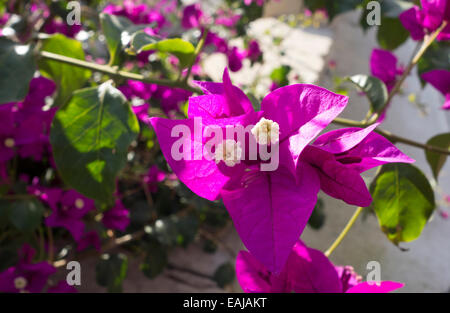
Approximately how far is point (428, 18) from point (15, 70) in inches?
19.6

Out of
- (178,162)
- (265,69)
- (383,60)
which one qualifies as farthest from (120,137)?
(265,69)

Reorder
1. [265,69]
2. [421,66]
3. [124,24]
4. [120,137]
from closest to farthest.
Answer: [120,137] → [124,24] → [421,66] → [265,69]

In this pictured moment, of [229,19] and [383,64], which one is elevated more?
[383,64]

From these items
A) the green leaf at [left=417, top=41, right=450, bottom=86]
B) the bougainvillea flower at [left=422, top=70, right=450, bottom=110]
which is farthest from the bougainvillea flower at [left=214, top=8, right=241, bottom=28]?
the bougainvillea flower at [left=422, top=70, right=450, bottom=110]

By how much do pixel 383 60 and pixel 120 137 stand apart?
1.43 ft

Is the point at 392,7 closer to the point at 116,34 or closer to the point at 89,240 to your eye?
the point at 116,34

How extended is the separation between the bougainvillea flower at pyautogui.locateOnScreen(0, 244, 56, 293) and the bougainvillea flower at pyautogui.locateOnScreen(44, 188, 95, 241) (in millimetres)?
78

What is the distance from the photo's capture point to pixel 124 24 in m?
0.61

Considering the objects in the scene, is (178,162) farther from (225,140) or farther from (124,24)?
(124,24)

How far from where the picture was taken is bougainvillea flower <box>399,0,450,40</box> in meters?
0.50

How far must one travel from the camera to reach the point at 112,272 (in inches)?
33.6

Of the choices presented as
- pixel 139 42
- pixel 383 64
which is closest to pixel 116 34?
pixel 139 42

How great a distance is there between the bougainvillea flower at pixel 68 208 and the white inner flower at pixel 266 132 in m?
0.54

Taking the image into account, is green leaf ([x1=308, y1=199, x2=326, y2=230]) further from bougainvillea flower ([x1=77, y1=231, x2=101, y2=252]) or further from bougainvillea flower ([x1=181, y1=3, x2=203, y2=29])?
bougainvillea flower ([x1=181, y1=3, x2=203, y2=29])
